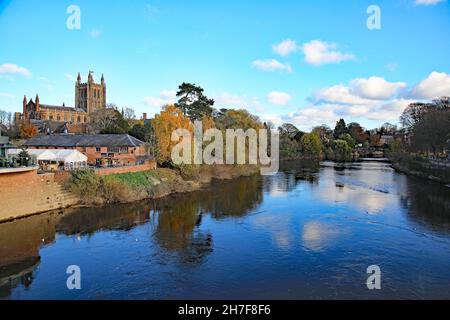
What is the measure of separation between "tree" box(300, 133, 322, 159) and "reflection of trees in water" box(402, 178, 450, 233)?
52.9 metres

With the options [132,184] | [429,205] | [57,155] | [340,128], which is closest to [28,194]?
[57,155]

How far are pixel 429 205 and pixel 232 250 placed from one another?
67.3 ft

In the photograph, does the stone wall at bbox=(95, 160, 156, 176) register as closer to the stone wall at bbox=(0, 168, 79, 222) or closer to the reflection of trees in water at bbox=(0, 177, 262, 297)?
the stone wall at bbox=(0, 168, 79, 222)

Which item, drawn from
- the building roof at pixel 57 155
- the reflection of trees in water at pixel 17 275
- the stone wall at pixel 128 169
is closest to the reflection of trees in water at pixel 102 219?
the stone wall at pixel 128 169

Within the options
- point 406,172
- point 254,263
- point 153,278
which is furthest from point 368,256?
point 406,172

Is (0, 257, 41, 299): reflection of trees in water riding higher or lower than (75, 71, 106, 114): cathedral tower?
lower

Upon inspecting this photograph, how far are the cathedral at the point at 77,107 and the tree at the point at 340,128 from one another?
71599 millimetres

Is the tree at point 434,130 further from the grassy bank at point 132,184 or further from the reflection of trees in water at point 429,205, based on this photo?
the grassy bank at point 132,184

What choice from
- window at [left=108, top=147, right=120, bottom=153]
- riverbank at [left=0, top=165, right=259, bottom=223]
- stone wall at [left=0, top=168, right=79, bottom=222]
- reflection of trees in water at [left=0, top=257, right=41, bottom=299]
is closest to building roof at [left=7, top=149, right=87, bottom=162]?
riverbank at [left=0, top=165, right=259, bottom=223]

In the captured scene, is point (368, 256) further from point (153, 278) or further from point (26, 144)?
point (26, 144)

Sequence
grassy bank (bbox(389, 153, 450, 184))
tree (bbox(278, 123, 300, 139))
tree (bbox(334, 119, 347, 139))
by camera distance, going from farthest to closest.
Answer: tree (bbox(334, 119, 347, 139))
tree (bbox(278, 123, 300, 139))
grassy bank (bbox(389, 153, 450, 184))

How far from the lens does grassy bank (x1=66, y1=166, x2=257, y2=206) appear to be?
29047 mm

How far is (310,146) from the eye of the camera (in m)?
97.4

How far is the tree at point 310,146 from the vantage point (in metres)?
97.0
